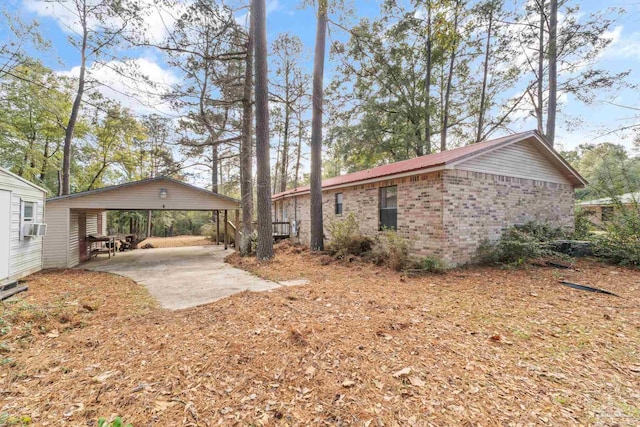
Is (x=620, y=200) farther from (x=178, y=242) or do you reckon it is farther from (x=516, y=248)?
(x=178, y=242)

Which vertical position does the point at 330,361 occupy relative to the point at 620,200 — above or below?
below

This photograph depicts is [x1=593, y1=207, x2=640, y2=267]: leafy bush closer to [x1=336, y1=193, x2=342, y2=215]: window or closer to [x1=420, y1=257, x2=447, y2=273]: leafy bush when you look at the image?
[x1=420, y1=257, x2=447, y2=273]: leafy bush

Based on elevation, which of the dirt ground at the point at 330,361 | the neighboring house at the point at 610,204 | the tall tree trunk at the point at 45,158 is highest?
the tall tree trunk at the point at 45,158

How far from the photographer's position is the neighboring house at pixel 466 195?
7.06 m

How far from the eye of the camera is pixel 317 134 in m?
9.96

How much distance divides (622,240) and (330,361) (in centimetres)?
933

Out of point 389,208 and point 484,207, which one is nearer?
point 484,207

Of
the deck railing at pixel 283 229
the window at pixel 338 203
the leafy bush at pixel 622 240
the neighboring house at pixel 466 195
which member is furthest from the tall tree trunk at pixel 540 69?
the deck railing at pixel 283 229

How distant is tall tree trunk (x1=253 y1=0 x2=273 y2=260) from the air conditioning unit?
19.6ft

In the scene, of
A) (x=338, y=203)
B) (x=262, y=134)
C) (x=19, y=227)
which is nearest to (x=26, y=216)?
(x=19, y=227)

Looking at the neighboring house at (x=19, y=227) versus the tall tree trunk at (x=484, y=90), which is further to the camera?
the tall tree trunk at (x=484, y=90)

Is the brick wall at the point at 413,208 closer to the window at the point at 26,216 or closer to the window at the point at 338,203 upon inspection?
the window at the point at 338,203

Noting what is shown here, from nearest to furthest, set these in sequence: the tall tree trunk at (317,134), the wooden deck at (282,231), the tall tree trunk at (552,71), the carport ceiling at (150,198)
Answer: the carport ceiling at (150,198), the tall tree trunk at (317,134), the tall tree trunk at (552,71), the wooden deck at (282,231)

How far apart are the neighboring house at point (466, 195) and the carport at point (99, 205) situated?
6.16m
